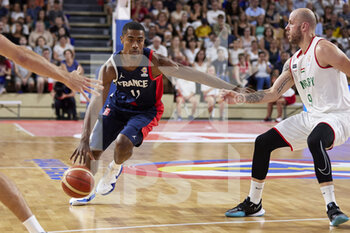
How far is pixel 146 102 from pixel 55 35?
11006 mm

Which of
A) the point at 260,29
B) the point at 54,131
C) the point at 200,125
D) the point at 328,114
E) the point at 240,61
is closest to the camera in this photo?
the point at 328,114

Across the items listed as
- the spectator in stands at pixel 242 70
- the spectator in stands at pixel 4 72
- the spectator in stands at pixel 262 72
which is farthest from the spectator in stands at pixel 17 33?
the spectator in stands at pixel 262 72

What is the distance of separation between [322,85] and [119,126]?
2.09m

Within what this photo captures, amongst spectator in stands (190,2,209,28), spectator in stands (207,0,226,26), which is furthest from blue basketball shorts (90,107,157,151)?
spectator in stands (207,0,226,26)

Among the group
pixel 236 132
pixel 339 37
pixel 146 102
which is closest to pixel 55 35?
pixel 236 132

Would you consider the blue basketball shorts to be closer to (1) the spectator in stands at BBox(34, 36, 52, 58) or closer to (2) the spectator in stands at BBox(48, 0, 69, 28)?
(1) the spectator in stands at BBox(34, 36, 52, 58)

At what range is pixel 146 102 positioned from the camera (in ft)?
19.2

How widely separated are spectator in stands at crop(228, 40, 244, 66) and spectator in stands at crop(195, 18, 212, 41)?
1094 mm

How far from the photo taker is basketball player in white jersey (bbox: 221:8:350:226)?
→ 4.70m

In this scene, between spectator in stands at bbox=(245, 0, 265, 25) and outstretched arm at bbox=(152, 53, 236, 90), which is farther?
spectator in stands at bbox=(245, 0, 265, 25)

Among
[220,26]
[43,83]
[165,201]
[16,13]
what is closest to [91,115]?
[165,201]

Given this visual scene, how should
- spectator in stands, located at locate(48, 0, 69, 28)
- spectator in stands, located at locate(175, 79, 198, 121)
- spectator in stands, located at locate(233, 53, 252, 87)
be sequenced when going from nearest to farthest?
spectator in stands, located at locate(175, 79, 198, 121), spectator in stands, located at locate(233, 53, 252, 87), spectator in stands, located at locate(48, 0, 69, 28)

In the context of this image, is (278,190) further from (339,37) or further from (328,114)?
(339,37)

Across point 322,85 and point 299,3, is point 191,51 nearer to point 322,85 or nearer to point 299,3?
point 299,3
